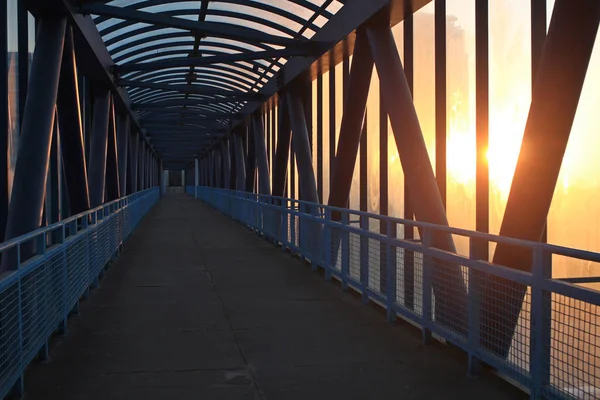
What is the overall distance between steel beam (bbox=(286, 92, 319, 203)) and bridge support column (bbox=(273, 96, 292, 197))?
1042 millimetres

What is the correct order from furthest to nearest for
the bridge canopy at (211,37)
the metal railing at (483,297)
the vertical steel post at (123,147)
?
the vertical steel post at (123,147) → the bridge canopy at (211,37) → the metal railing at (483,297)

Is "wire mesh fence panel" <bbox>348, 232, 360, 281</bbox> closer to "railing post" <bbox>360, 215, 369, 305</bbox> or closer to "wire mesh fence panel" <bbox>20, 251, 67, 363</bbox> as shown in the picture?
"railing post" <bbox>360, 215, 369, 305</bbox>

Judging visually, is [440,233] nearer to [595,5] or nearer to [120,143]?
[595,5]

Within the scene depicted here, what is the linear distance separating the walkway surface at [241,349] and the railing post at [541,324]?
1.43 ft

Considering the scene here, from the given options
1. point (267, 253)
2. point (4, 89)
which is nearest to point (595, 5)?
point (4, 89)

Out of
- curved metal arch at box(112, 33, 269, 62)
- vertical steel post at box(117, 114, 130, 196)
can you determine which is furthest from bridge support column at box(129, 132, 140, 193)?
curved metal arch at box(112, 33, 269, 62)

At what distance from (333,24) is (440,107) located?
3210 millimetres

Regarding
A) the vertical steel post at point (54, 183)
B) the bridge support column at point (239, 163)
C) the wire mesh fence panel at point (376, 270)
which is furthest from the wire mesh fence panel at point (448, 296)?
the bridge support column at point (239, 163)

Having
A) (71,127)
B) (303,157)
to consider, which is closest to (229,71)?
(303,157)

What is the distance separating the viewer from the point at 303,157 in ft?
50.2

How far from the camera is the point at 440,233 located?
731 cm

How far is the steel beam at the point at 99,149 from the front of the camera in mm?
15039

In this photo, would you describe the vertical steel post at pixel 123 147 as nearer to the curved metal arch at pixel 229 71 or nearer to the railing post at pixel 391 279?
the curved metal arch at pixel 229 71

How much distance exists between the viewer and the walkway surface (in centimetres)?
466
